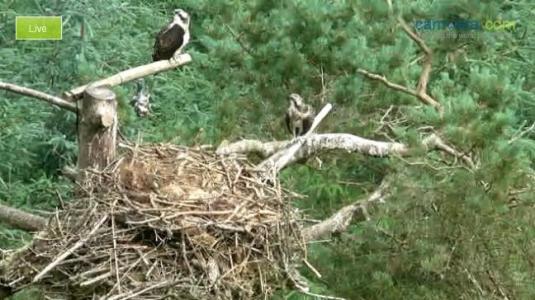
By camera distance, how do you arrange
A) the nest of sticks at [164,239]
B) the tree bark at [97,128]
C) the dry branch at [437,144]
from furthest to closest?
the dry branch at [437,144], the tree bark at [97,128], the nest of sticks at [164,239]

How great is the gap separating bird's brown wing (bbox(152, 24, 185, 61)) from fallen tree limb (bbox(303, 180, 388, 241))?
1317mm

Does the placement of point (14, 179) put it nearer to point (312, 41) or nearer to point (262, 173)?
point (312, 41)

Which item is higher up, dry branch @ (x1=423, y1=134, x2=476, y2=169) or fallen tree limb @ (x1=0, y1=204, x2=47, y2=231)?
dry branch @ (x1=423, y1=134, x2=476, y2=169)

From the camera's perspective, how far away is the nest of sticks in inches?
151

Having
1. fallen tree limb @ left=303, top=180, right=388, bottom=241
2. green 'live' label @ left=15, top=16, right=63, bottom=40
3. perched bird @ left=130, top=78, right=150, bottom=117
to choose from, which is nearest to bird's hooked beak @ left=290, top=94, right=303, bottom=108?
fallen tree limb @ left=303, top=180, right=388, bottom=241

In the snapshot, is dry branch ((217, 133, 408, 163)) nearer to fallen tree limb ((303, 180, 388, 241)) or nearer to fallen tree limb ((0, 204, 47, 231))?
fallen tree limb ((303, 180, 388, 241))

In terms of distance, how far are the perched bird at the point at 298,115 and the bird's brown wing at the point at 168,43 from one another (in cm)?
58

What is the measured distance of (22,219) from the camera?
15.6ft

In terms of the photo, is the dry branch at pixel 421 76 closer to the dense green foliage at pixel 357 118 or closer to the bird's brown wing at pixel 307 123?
the dense green foliage at pixel 357 118

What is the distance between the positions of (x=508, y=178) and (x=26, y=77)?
4.29 m

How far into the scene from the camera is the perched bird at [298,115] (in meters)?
5.81

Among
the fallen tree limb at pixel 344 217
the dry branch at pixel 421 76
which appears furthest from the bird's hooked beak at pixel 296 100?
the fallen tree limb at pixel 344 217

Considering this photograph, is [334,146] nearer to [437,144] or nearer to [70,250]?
[437,144]

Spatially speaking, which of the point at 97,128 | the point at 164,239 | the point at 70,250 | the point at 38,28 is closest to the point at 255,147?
the point at 97,128
